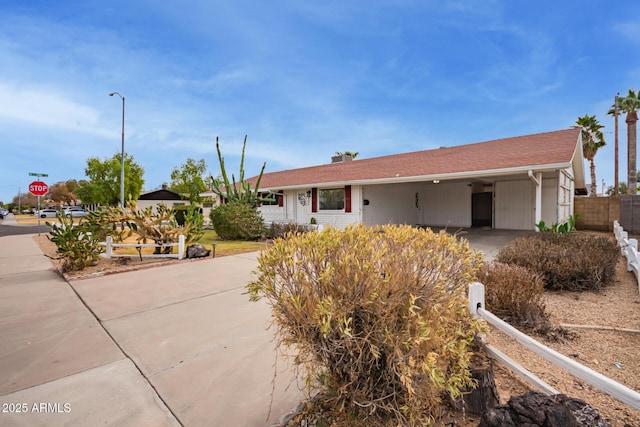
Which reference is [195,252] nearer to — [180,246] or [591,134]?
[180,246]

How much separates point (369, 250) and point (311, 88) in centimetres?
1660

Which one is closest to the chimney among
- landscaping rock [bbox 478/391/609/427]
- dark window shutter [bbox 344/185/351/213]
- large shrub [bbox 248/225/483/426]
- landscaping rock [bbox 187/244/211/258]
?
dark window shutter [bbox 344/185/351/213]

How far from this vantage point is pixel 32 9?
757 cm

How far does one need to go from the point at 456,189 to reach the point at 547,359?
50.6 feet

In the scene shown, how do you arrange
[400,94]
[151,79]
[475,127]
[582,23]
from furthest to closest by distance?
1. [475,127]
2. [400,94]
3. [151,79]
4. [582,23]

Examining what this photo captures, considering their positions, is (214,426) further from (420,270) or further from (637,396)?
(637,396)

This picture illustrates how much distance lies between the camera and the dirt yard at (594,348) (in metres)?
2.33

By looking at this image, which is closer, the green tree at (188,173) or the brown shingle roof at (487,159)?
the brown shingle roof at (487,159)

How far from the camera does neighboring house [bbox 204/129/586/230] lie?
37.2 ft

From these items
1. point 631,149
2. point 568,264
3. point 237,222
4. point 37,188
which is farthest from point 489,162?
point 37,188

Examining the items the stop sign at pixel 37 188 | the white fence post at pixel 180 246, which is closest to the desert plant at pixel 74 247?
the white fence post at pixel 180 246

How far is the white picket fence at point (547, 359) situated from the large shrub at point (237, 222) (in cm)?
1135

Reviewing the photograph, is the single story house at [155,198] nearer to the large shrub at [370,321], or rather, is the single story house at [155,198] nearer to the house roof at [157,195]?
the house roof at [157,195]

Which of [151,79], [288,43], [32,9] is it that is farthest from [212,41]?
[32,9]
